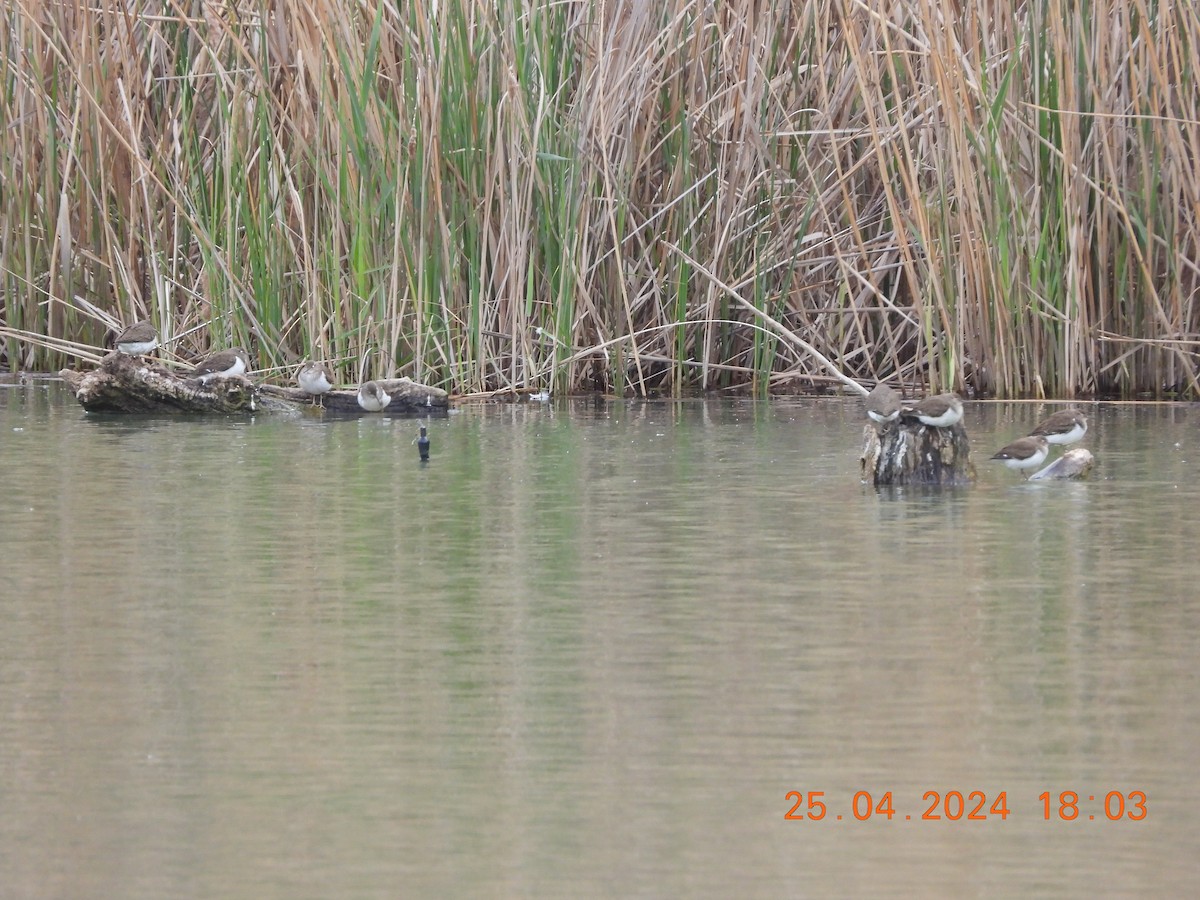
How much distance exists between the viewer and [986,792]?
161 inches

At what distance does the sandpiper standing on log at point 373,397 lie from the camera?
37.1 ft

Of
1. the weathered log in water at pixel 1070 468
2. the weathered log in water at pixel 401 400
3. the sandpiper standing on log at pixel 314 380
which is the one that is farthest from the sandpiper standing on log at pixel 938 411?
the sandpiper standing on log at pixel 314 380

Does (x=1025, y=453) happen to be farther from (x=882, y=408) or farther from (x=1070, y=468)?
(x=882, y=408)

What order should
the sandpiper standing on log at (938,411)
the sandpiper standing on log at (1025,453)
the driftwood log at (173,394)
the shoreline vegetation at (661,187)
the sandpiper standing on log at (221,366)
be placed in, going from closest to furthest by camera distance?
the sandpiper standing on log at (938,411)
the sandpiper standing on log at (1025,453)
the shoreline vegetation at (661,187)
the sandpiper standing on log at (221,366)
the driftwood log at (173,394)

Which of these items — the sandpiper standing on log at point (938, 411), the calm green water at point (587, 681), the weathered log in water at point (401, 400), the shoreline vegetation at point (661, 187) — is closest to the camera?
the calm green water at point (587, 681)

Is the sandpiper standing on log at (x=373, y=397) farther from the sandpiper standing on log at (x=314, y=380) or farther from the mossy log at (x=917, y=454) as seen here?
the mossy log at (x=917, y=454)

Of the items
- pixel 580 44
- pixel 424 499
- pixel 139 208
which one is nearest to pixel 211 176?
pixel 139 208

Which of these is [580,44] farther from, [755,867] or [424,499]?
[755,867]

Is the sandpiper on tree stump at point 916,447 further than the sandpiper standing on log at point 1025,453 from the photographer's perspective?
No

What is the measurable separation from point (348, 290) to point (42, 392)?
1.90 m

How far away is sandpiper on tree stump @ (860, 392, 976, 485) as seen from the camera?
8.69 m

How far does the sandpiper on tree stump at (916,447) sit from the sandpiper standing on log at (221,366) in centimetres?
397

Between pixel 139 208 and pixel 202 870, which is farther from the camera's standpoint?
pixel 139 208
